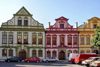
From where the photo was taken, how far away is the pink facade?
149 feet

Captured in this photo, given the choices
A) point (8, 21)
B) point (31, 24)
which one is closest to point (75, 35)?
point (31, 24)

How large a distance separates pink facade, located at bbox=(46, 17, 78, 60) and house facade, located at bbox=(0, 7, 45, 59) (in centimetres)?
193

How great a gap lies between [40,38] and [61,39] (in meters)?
5.75

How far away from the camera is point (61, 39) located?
45906 mm

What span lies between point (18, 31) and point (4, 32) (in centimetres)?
362

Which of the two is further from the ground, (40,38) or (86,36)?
(86,36)

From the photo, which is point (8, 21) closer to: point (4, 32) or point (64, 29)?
point (4, 32)

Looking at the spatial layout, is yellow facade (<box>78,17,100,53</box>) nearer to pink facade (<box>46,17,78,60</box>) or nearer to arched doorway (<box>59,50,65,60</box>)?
pink facade (<box>46,17,78,60</box>)

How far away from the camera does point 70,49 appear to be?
45.9m

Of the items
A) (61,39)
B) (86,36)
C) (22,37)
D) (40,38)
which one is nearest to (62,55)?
(61,39)

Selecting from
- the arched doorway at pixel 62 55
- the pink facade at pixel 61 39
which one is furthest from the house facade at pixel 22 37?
the arched doorway at pixel 62 55

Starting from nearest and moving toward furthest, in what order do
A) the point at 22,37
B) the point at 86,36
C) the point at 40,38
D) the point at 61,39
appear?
the point at 22,37, the point at 40,38, the point at 61,39, the point at 86,36

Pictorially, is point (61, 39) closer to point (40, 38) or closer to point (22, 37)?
point (40, 38)

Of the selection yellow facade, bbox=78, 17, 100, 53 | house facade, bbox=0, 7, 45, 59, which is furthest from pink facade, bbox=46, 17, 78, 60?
house facade, bbox=0, 7, 45, 59
